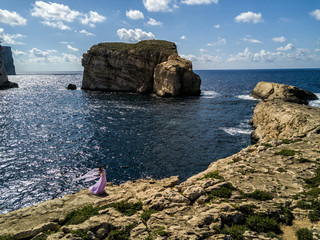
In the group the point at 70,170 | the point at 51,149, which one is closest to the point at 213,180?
the point at 70,170

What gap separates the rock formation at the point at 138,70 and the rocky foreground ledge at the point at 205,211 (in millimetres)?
75349

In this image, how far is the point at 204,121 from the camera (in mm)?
54438

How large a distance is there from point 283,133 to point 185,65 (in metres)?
69.3

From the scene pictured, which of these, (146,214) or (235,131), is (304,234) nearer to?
(146,214)

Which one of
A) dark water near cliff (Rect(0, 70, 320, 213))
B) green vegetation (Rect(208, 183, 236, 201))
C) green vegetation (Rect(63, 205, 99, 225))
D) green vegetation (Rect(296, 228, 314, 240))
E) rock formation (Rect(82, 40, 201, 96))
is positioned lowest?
dark water near cliff (Rect(0, 70, 320, 213))

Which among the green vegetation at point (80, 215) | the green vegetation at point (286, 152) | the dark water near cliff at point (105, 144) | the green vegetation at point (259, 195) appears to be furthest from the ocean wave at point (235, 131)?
the green vegetation at point (80, 215)

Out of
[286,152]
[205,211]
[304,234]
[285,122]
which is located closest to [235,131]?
[285,122]

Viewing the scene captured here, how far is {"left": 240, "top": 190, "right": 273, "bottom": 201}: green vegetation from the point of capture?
569 inches

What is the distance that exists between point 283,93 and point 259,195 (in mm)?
66326

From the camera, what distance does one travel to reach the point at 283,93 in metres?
69.9

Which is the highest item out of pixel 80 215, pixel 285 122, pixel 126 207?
pixel 285 122

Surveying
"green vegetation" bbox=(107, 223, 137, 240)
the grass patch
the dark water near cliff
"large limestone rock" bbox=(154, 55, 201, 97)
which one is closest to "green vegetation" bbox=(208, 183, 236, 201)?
the grass patch

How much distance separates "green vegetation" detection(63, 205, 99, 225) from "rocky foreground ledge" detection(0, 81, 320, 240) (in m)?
0.03

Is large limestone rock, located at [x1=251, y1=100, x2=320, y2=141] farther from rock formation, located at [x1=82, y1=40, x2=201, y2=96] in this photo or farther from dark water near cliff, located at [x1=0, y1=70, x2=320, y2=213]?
rock formation, located at [x1=82, y1=40, x2=201, y2=96]
